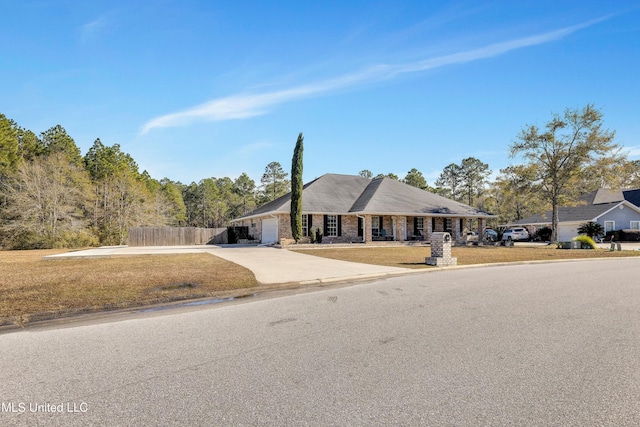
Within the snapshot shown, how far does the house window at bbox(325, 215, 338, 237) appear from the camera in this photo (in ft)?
95.9

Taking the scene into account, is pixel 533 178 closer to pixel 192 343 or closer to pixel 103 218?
pixel 192 343

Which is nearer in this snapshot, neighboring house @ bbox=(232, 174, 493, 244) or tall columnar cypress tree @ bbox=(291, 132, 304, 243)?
tall columnar cypress tree @ bbox=(291, 132, 304, 243)

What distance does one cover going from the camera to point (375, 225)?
29953 mm

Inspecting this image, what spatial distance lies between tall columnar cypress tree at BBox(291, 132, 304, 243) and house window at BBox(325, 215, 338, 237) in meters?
3.41

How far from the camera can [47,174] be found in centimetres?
3241

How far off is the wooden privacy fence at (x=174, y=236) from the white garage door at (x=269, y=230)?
584cm

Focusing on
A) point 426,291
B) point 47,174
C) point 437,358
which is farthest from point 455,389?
point 47,174

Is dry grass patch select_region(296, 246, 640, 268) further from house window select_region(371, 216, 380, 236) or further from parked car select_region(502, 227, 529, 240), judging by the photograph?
parked car select_region(502, 227, 529, 240)

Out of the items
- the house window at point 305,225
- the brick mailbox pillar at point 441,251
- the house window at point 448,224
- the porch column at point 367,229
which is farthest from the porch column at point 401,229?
the brick mailbox pillar at point 441,251

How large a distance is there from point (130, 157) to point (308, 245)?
36510 mm

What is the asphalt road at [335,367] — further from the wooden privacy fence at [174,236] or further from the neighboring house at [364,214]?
the wooden privacy fence at [174,236]

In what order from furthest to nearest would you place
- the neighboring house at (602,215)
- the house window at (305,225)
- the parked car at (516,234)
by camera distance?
the parked car at (516,234) < the neighboring house at (602,215) < the house window at (305,225)

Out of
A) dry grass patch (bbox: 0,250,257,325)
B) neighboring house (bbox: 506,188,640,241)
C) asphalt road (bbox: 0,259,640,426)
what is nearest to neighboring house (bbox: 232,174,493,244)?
neighboring house (bbox: 506,188,640,241)

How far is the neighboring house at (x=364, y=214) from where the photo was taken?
93.1 ft
